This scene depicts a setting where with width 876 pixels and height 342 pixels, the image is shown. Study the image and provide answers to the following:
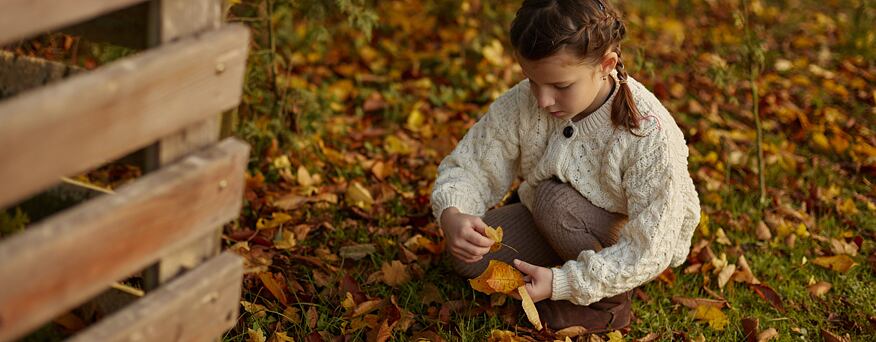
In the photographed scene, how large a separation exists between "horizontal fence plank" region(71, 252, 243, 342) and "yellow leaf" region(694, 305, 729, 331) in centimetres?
141

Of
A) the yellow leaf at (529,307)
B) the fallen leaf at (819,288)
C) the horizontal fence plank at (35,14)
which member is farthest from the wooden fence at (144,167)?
the fallen leaf at (819,288)

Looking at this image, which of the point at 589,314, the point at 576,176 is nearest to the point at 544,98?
the point at 576,176

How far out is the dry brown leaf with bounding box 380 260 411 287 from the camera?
252cm

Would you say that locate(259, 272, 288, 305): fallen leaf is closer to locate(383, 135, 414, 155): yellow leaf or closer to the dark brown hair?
the dark brown hair

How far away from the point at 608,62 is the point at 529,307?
65 centimetres

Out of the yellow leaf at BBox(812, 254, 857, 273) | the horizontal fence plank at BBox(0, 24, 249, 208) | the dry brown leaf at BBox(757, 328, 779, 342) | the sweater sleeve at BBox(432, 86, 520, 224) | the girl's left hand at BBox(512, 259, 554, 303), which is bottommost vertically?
the dry brown leaf at BBox(757, 328, 779, 342)

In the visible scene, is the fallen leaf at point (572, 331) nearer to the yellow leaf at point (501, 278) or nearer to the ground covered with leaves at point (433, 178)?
the ground covered with leaves at point (433, 178)

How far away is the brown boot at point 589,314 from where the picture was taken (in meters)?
2.38

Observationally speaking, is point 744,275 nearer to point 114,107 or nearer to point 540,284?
point 540,284

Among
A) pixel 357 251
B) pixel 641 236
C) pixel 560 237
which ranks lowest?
pixel 357 251

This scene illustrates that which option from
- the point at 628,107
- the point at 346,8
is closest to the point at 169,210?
the point at 628,107

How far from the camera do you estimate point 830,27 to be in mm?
5387

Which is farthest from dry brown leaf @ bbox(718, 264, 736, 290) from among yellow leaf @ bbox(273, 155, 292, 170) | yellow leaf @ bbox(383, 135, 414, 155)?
yellow leaf @ bbox(273, 155, 292, 170)

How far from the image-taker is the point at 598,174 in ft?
7.68
